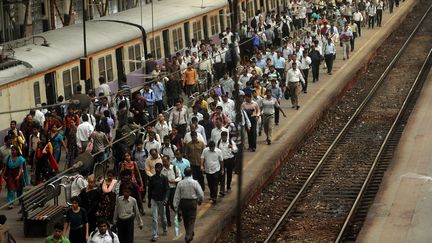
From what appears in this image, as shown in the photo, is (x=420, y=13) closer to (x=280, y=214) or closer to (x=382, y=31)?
(x=382, y=31)

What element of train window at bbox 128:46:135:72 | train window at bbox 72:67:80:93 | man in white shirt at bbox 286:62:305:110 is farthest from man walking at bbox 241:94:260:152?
train window at bbox 128:46:135:72

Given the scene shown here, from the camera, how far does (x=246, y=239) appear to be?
70.8 ft

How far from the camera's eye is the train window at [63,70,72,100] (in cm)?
2945

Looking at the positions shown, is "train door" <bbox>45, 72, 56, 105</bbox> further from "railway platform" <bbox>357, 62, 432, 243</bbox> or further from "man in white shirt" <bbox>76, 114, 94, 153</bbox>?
"railway platform" <bbox>357, 62, 432, 243</bbox>

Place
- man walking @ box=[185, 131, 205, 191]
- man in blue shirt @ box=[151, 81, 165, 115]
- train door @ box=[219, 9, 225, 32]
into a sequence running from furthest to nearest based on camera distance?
train door @ box=[219, 9, 225, 32] → man in blue shirt @ box=[151, 81, 165, 115] → man walking @ box=[185, 131, 205, 191]

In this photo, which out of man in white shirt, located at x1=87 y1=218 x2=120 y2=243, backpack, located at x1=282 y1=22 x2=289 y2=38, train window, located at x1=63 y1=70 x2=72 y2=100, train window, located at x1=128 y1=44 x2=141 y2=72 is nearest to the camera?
man in white shirt, located at x1=87 y1=218 x2=120 y2=243

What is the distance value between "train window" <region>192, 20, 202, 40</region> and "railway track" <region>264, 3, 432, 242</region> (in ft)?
22.1

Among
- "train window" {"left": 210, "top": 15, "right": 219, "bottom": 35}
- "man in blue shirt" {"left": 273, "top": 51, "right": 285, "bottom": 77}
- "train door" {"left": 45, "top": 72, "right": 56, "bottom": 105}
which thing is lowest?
"train window" {"left": 210, "top": 15, "right": 219, "bottom": 35}

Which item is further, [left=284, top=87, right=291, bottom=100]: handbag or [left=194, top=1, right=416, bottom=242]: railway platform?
[left=284, top=87, right=291, bottom=100]: handbag

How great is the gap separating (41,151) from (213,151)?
3591mm

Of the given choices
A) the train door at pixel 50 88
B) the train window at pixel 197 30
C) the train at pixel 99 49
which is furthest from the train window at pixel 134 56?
the train window at pixel 197 30

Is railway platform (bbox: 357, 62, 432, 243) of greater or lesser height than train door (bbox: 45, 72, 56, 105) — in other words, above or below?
below

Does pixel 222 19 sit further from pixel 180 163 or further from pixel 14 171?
pixel 180 163

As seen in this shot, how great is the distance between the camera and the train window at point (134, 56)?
34.7m
